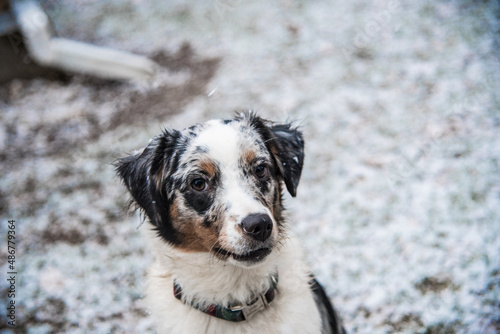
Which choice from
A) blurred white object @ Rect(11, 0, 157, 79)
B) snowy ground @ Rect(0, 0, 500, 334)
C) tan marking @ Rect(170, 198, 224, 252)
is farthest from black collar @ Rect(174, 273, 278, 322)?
blurred white object @ Rect(11, 0, 157, 79)

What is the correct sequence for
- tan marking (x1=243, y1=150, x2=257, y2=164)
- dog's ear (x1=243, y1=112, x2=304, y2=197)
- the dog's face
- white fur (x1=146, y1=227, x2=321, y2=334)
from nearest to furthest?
the dog's face < white fur (x1=146, y1=227, x2=321, y2=334) < tan marking (x1=243, y1=150, x2=257, y2=164) < dog's ear (x1=243, y1=112, x2=304, y2=197)

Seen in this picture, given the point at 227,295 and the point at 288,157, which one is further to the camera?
the point at 288,157

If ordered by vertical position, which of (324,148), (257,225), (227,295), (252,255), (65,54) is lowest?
(65,54)

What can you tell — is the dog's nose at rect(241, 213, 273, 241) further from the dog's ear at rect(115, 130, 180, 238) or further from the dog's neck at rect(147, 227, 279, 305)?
the dog's ear at rect(115, 130, 180, 238)

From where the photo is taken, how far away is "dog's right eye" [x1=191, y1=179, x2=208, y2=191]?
2.47 meters

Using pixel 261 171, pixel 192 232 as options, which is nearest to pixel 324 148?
pixel 261 171

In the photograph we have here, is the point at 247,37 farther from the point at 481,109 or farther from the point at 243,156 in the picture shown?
the point at 243,156

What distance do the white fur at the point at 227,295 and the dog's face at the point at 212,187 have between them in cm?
10

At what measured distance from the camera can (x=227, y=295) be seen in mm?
2426

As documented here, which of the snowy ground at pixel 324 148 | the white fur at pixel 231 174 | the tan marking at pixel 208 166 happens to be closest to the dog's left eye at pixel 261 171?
the white fur at pixel 231 174

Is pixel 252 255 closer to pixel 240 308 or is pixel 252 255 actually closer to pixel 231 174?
pixel 240 308

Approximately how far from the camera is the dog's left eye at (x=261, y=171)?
2.56m

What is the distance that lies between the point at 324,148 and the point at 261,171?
3054 mm

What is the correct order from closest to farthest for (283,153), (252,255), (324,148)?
1. (252,255)
2. (283,153)
3. (324,148)
